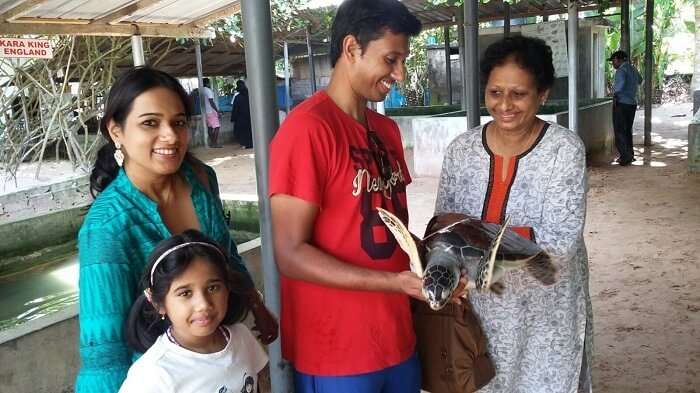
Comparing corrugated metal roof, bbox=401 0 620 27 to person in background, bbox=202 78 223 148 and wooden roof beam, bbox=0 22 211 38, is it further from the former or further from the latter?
wooden roof beam, bbox=0 22 211 38

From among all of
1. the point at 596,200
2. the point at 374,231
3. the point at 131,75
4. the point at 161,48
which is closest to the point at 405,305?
the point at 374,231

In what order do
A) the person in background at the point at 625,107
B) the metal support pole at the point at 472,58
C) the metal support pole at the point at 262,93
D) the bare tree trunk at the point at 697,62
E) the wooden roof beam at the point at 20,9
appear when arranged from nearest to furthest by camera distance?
1. the metal support pole at the point at 262,93
2. the metal support pole at the point at 472,58
3. the wooden roof beam at the point at 20,9
4. the bare tree trunk at the point at 697,62
5. the person in background at the point at 625,107

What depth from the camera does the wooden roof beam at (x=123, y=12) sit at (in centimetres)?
437

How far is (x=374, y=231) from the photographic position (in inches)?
58.3

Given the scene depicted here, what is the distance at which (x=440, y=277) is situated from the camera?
1.36m

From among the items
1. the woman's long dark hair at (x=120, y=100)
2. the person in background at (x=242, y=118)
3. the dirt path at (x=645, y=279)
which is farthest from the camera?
the person in background at (x=242, y=118)

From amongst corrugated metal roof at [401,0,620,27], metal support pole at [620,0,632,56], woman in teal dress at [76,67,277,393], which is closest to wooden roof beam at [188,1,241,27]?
woman in teal dress at [76,67,277,393]

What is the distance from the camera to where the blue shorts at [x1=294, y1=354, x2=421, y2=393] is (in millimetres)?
1492

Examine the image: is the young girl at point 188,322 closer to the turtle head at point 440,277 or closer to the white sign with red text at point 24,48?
the turtle head at point 440,277

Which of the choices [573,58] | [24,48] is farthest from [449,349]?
[573,58]

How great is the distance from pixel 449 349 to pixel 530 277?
11.9 inches

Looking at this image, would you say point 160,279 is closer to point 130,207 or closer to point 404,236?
point 130,207

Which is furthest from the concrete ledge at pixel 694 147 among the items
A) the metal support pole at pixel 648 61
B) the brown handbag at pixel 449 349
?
the brown handbag at pixel 449 349

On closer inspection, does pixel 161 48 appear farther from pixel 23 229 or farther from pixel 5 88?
pixel 23 229
